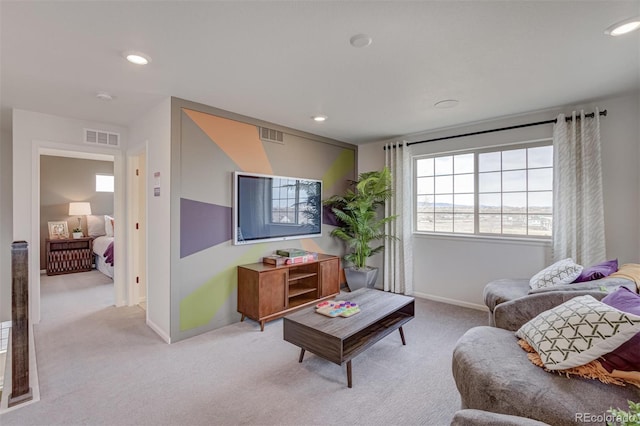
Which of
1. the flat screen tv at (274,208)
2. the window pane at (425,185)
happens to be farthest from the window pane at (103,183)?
the window pane at (425,185)

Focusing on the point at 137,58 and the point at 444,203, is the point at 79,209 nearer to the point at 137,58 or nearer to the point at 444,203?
the point at 137,58

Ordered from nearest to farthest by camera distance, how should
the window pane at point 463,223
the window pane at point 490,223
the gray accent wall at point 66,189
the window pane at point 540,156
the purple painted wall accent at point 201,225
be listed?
the purple painted wall accent at point 201,225
the window pane at point 540,156
the window pane at point 490,223
the window pane at point 463,223
the gray accent wall at point 66,189

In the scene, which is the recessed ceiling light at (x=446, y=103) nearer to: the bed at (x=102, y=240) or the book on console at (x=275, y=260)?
the book on console at (x=275, y=260)

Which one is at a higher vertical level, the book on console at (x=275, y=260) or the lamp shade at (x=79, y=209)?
the lamp shade at (x=79, y=209)

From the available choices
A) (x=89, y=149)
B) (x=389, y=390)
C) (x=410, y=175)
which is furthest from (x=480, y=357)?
(x=89, y=149)

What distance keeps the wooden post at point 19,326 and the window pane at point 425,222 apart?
14.3 feet

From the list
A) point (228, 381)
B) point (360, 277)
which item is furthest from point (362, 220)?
point (228, 381)

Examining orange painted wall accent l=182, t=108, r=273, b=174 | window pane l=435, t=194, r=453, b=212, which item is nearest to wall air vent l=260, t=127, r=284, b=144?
orange painted wall accent l=182, t=108, r=273, b=174

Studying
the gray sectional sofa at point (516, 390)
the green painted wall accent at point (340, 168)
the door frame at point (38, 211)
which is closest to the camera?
the gray sectional sofa at point (516, 390)

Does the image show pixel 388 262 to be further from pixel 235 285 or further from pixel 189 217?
pixel 189 217

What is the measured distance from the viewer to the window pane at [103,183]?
675 centimetres

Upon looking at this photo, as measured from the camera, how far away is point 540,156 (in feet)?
11.7

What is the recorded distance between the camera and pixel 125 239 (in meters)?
3.99

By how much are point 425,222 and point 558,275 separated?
2054 mm
